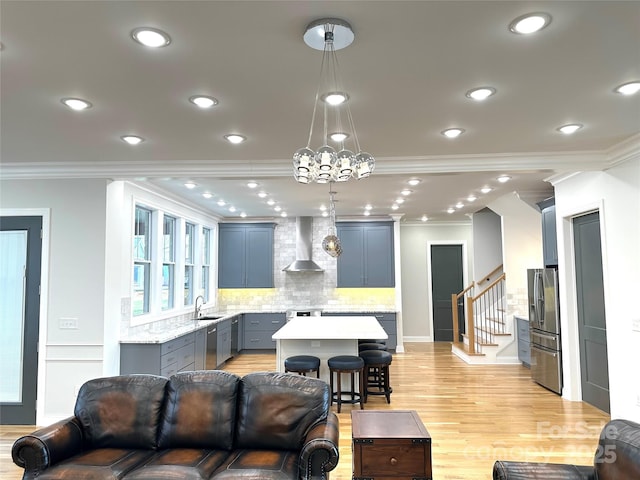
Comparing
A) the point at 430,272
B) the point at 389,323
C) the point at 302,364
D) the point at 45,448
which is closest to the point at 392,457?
the point at 45,448

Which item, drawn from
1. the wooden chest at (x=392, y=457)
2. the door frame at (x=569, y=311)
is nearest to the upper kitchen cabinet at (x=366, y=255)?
the door frame at (x=569, y=311)

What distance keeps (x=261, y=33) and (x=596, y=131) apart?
3094 mm

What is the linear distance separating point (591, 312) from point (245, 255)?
6.32 m

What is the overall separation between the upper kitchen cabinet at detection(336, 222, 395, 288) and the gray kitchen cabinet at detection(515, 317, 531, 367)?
2.53 metres

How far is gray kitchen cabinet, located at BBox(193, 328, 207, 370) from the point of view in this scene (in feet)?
21.0

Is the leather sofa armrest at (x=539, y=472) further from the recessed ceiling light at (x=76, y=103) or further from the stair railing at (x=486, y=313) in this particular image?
the stair railing at (x=486, y=313)

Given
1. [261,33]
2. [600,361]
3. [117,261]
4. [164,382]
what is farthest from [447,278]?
[261,33]

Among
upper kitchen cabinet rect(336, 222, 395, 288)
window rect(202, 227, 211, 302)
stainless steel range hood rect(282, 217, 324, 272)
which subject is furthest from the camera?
stainless steel range hood rect(282, 217, 324, 272)

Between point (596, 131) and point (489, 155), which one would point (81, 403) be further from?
point (596, 131)

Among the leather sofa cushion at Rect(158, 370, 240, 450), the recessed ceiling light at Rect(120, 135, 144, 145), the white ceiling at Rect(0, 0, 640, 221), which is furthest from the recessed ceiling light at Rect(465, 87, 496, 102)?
the recessed ceiling light at Rect(120, 135, 144, 145)

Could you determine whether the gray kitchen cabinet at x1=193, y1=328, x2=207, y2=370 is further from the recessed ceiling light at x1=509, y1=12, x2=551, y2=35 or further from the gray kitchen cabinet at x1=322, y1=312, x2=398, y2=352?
the recessed ceiling light at x1=509, y1=12, x2=551, y2=35

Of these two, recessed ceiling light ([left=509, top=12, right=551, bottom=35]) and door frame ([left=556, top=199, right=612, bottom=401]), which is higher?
recessed ceiling light ([left=509, top=12, right=551, bottom=35])

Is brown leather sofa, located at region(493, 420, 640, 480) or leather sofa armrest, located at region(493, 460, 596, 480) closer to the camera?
brown leather sofa, located at region(493, 420, 640, 480)

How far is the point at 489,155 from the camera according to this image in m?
4.51
